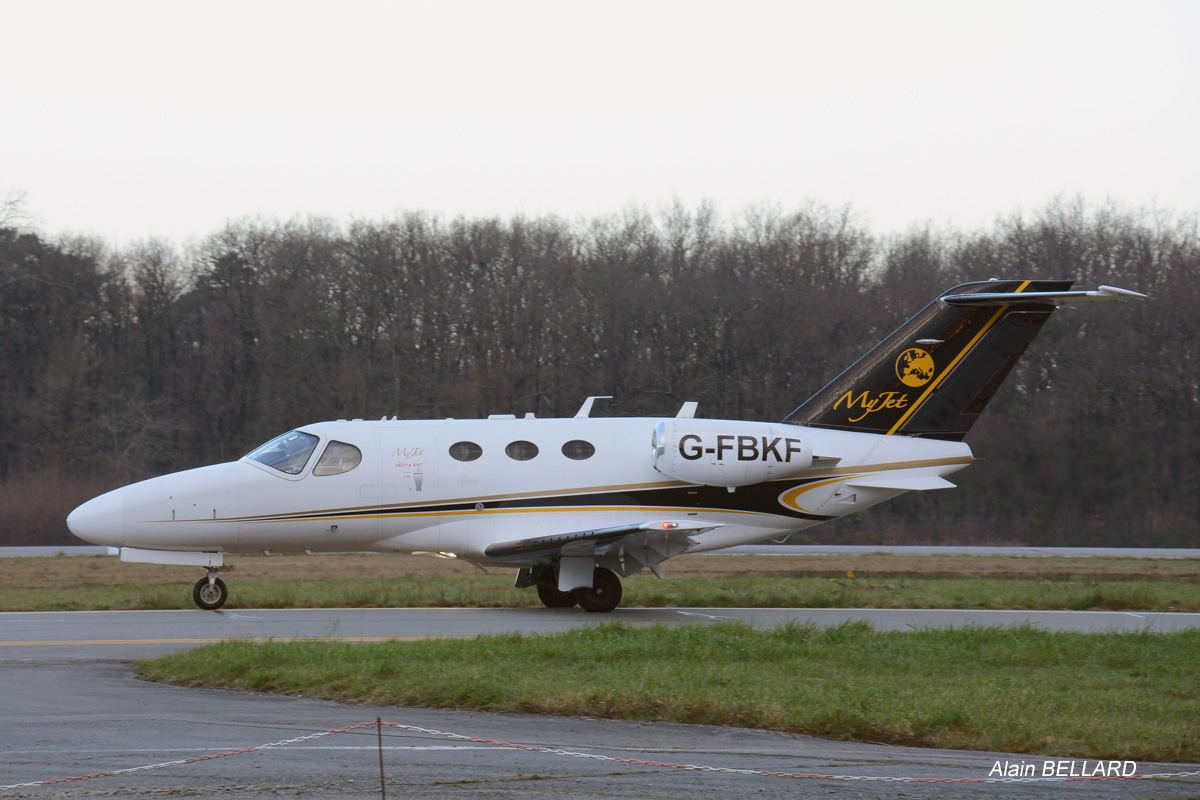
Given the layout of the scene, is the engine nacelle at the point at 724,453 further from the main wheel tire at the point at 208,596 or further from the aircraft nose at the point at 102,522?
the aircraft nose at the point at 102,522

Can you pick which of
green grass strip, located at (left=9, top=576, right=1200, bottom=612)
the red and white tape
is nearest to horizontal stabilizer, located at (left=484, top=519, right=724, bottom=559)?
green grass strip, located at (left=9, top=576, right=1200, bottom=612)

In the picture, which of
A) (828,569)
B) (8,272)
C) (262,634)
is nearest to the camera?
(262,634)

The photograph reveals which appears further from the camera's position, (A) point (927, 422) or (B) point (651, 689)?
(A) point (927, 422)

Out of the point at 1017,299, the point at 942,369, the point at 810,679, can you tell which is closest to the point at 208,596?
the point at 810,679

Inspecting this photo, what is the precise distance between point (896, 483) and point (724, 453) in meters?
2.74

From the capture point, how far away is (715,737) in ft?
27.0

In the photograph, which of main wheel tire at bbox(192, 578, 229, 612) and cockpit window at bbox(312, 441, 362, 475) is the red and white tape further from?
main wheel tire at bbox(192, 578, 229, 612)

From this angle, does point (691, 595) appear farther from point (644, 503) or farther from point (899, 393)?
point (899, 393)

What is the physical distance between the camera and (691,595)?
18250 millimetres

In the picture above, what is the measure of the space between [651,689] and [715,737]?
46.6 inches

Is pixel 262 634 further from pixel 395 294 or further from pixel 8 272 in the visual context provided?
pixel 8 272

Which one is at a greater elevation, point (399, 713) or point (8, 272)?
point (8, 272)

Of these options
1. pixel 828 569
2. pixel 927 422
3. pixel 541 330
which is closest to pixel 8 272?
pixel 541 330

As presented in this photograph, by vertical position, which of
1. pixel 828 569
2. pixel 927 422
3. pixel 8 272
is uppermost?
pixel 8 272
